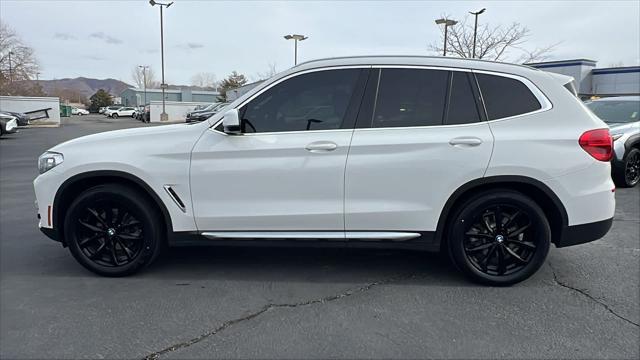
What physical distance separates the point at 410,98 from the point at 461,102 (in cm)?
41

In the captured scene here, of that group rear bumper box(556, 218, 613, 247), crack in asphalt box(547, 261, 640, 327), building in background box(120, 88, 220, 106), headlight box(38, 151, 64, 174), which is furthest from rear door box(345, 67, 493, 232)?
building in background box(120, 88, 220, 106)

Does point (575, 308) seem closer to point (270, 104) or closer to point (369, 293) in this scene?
point (369, 293)

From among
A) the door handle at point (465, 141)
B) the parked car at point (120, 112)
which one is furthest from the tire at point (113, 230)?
the parked car at point (120, 112)

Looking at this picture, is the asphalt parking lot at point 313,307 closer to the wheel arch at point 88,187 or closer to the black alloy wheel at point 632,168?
the wheel arch at point 88,187

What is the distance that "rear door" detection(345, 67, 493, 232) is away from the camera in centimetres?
351

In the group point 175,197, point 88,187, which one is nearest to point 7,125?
point 88,187

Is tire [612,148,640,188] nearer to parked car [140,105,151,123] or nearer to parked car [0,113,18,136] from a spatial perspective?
parked car [0,113,18,136]

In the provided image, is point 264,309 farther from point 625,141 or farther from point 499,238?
point 625,141

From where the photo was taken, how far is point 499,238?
367 cm

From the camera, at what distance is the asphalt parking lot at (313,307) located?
281 cm

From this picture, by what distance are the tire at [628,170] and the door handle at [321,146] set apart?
6701 mm

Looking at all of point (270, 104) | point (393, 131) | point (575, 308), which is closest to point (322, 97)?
point (270, 104)

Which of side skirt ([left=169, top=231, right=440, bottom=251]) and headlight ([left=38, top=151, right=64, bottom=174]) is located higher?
headlight ([left=38, top=151, right=64, bottom=174])

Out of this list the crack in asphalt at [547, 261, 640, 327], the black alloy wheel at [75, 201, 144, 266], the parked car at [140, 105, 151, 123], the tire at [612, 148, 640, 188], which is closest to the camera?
the crack in asphalt at [547, 261, 640, 327]
